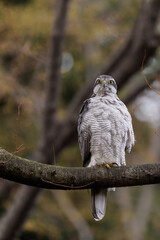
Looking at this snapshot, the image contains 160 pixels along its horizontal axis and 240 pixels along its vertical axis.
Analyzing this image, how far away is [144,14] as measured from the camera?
7.01 metres

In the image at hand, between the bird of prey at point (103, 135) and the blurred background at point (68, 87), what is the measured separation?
279cm

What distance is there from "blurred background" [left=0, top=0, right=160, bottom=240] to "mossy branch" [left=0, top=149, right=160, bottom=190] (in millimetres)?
3865

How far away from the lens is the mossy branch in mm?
3164

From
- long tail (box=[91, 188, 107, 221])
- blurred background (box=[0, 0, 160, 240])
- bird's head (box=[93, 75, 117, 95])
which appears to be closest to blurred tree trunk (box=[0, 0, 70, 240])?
blurred background (box=[0, 0, 160, 240])

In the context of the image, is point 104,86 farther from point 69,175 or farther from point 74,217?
point 74,217

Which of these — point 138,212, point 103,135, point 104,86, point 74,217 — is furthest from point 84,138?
point 138,212

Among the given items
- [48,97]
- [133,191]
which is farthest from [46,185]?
[133,191]

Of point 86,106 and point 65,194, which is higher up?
point 86,106

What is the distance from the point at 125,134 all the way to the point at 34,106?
489 centimetres

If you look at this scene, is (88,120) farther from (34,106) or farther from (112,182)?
(34,106)

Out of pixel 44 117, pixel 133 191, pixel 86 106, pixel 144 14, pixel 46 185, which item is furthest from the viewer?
pixel 133 191

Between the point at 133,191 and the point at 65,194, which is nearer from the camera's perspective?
the point at 65,194

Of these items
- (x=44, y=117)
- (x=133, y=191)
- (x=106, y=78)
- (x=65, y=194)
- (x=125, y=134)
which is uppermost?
(x=106, y=78)

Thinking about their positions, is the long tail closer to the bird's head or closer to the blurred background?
the bird's head
